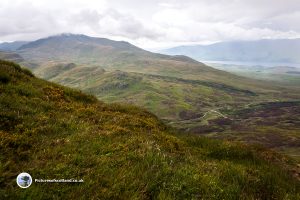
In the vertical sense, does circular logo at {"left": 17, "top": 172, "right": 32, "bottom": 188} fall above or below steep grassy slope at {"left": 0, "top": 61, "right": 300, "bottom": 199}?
above

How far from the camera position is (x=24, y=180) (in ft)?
21.1

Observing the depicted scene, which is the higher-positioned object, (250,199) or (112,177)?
(112,177)

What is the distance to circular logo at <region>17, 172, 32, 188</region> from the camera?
6.26 m

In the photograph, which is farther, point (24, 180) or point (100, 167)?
point (100, 167)

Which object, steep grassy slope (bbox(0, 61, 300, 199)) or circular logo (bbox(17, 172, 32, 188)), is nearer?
circular logo (bbox(17, 172, 32, 188))

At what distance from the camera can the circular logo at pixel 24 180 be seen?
6258 mm

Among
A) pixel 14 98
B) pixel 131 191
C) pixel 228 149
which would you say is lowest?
pixel 228 149

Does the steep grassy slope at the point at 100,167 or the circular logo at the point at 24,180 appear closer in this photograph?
the circular logo at the point at 24,180

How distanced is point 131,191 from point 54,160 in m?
2.50

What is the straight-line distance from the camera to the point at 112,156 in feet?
29.3

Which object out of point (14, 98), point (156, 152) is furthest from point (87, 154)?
point (14, 98)

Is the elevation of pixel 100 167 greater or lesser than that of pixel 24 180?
lesser

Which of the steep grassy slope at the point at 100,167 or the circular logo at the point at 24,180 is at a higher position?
the circular logo at the point at 24,180

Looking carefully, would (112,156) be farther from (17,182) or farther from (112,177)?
(17,182)
